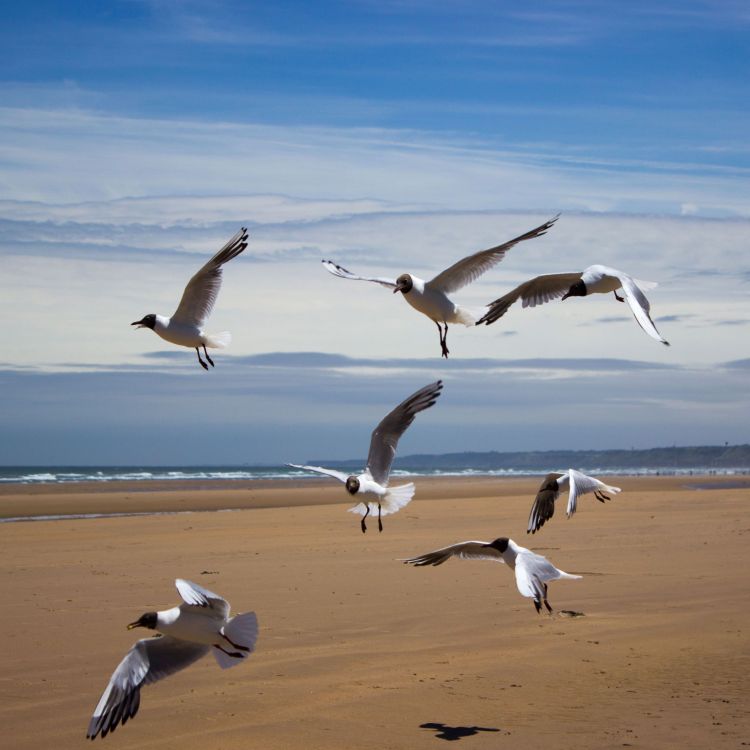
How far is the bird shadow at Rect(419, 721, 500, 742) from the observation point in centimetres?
691

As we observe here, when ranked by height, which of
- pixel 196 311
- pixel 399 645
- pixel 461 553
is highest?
pixel 196 311

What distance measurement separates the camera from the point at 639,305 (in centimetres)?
621

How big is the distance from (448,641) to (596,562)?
4664 mm

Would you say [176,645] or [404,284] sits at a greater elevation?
[404,284]

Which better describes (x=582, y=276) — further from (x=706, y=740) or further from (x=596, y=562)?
(x=596, y=562)

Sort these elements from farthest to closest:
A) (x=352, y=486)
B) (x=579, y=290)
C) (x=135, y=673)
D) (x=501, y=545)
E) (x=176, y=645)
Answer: (x=352, y=486) < (x=501, y=545) < (x=579, y=290) < (x=176, y=645) < (x=135, y=673)

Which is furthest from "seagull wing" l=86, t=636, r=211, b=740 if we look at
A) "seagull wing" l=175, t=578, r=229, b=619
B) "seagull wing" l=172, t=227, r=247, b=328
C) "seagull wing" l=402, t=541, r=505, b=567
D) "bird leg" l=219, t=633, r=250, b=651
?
"seagull wing" l=172, t=227, r=247, b=328

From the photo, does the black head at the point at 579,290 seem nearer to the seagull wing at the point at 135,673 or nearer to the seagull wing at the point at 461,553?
the seagull wing at the point at 461,553

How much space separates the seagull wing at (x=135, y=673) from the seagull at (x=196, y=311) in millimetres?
2158

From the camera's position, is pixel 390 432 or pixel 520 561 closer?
pixel 520 561

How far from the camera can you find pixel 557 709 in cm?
743

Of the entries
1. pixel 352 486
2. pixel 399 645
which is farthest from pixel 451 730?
pixel 399 645

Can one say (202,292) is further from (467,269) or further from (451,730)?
(451,730)

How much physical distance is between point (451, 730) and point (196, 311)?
11.4ft
